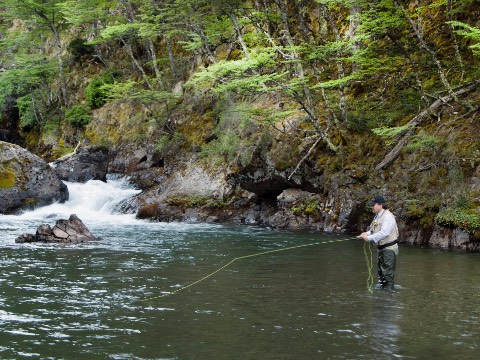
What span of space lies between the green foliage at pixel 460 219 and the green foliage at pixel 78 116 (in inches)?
987

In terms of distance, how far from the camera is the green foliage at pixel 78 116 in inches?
1359

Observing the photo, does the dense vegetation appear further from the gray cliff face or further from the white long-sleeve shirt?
the white long-sleeve shirt

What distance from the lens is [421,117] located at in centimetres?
1677

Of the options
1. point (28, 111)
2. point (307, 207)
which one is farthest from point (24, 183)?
point (28, 111)

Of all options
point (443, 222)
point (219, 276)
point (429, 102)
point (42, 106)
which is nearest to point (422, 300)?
point (219, 276)

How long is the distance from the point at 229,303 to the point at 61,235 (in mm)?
8757

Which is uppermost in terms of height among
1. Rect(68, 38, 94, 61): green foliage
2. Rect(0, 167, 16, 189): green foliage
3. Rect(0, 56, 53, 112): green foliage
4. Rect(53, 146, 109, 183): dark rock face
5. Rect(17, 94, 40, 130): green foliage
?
Rect(68, 38, 94, 61): green foliage

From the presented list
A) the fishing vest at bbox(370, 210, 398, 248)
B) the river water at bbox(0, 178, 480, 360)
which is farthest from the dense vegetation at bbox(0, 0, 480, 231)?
the fishing vest at bbox(370, 210, 398, 248)

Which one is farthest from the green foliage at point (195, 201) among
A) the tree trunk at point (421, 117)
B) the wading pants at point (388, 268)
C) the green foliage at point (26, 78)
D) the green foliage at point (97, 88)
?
the green foliage at point (26, 78)

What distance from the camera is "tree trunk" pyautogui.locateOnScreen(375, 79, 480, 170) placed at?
1647 centimetres

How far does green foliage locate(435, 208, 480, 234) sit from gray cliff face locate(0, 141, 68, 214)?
17.1 metres

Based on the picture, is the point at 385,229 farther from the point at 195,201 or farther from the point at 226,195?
the point at 195,201

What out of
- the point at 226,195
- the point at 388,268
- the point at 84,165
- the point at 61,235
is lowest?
the point at 61,235

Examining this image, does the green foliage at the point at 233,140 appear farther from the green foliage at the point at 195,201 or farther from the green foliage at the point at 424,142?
the green foliage at the point at 424,142
